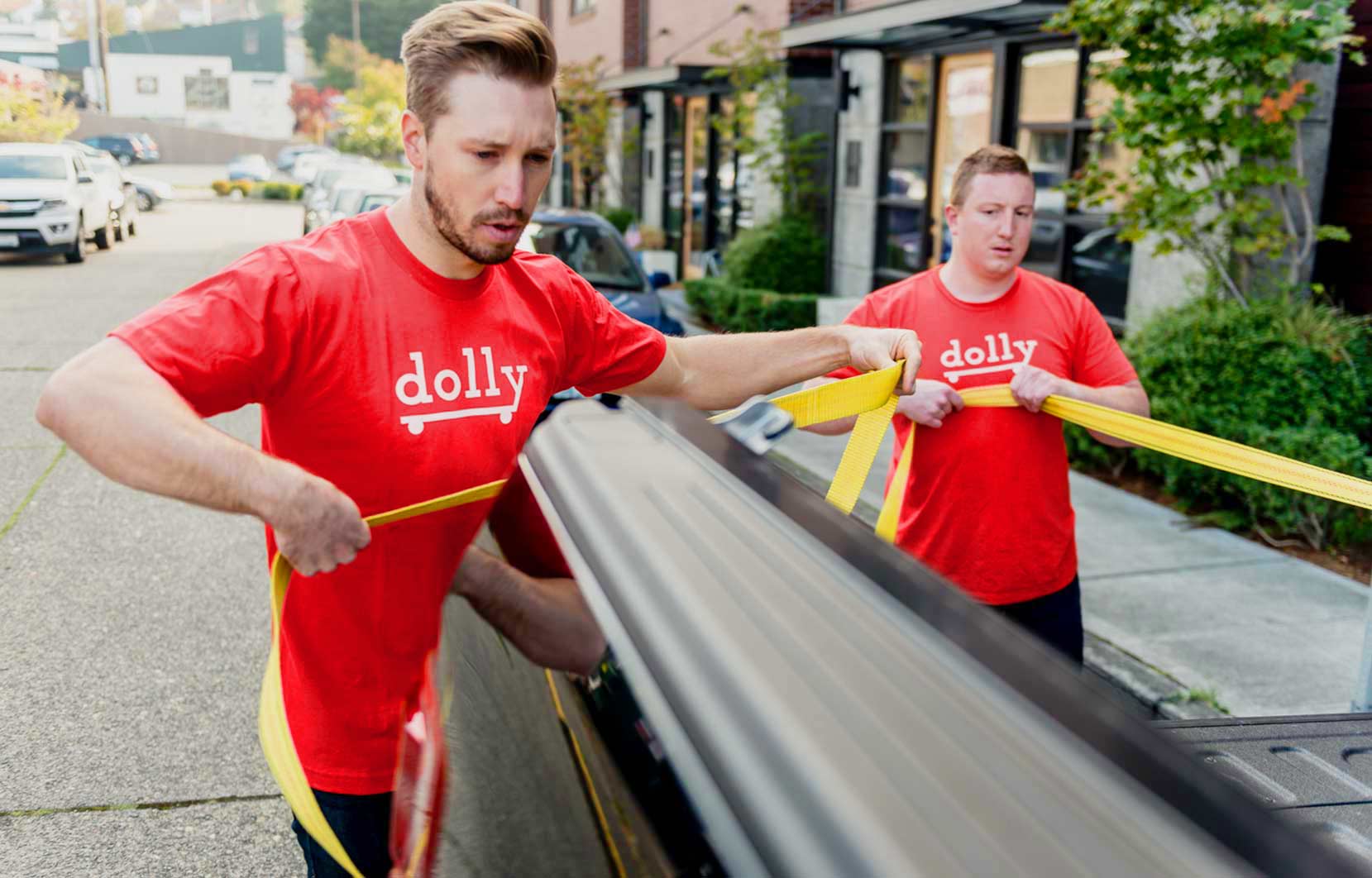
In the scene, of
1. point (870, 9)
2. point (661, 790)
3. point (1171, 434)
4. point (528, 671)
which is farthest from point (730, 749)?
point (870, 9)

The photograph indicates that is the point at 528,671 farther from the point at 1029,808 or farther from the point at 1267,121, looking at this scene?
the point at 1267,121

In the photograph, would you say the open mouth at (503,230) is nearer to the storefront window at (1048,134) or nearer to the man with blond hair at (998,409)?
the man with blond hair at (998,409)

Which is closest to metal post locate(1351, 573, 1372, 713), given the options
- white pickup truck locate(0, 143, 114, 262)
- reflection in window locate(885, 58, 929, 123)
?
reflection in window locate(885, 58, 929, 123)

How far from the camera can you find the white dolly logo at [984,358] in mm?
3789

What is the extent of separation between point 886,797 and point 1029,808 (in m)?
0.11

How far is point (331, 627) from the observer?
2156 mm

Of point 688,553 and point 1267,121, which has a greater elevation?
point 1267,121

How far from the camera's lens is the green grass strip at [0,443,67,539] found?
23.2 feet

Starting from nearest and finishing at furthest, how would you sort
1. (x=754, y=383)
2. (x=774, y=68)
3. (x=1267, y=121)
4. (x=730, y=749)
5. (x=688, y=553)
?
1. (x=730, y=749)
2. (x=688, y=553)
3. (x=754, y=383)
4. (x=1267, y=121)
5. (x=774, y=68)

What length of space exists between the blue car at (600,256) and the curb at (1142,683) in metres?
5.94

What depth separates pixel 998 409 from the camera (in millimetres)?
3742

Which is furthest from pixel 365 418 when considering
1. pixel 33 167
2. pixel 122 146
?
pixel 122 146

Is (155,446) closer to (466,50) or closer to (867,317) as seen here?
(466,50)

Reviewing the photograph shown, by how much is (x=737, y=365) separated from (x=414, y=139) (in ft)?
3.12
